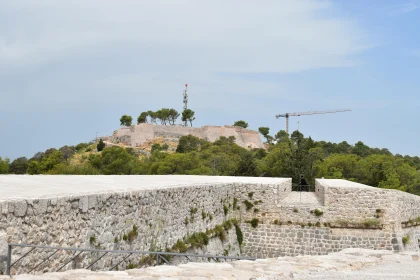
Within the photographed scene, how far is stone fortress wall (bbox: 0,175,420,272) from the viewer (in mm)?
6910

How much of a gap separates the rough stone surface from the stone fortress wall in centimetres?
160

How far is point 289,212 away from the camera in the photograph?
15.7 m

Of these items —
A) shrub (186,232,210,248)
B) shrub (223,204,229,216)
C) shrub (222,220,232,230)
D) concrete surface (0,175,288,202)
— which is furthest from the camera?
shrub (223,204,229,216)

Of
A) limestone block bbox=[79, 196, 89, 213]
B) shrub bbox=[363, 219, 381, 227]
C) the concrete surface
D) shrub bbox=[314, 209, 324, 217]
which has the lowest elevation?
shrub bbox=[363, 219, 381, 227]

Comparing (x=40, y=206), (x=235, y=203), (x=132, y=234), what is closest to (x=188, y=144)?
(x=235, y=203)

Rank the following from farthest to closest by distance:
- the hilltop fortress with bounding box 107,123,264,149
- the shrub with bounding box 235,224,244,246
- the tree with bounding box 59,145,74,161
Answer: the hilltop fortress with bounding box 107,123,264,149, the tree with bounding box 59,145,74,161, the shrub with bounding box 235,224,244,246

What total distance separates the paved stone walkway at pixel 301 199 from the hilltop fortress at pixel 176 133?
70329 millimetres

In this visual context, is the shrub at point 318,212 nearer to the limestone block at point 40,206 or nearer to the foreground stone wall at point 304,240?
the foreground stone wall at point 304,240

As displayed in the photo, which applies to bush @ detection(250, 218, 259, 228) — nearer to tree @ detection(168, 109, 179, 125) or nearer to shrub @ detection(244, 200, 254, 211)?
shrub @ detection(244, 200, 254, 211)

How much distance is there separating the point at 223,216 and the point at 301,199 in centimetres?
356

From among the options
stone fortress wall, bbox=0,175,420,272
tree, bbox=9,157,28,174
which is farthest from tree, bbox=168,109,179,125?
stone fortress wall, bbox=0,175,420,272

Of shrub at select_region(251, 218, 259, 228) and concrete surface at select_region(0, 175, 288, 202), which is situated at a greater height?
concrete surface at select_region(0, 175, 288, 202)

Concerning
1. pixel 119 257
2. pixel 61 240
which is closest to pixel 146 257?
pixel 119 257

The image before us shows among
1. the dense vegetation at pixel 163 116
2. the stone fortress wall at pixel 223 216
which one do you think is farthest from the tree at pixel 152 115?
the stone fortress wall at pixel 223 216
